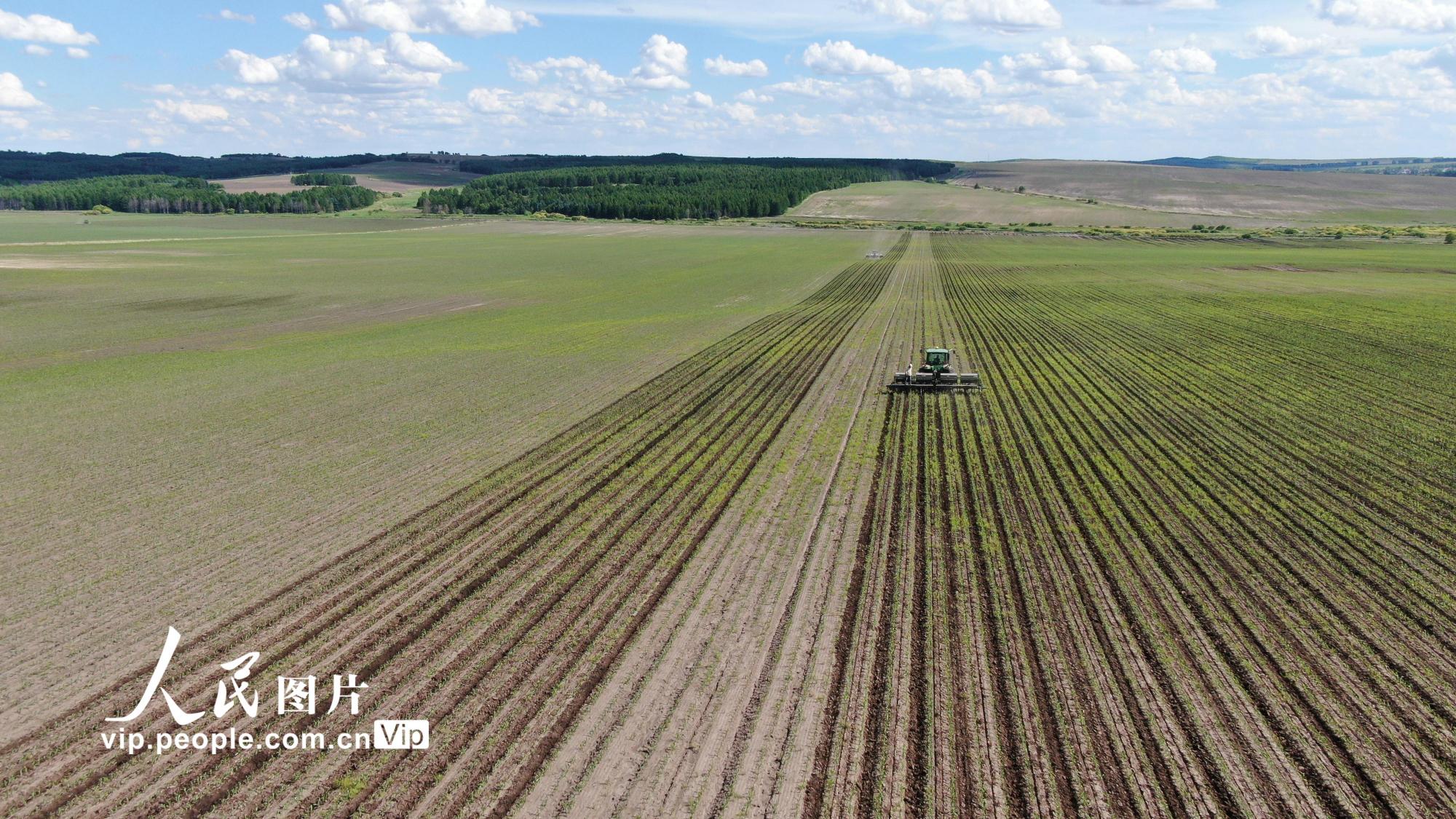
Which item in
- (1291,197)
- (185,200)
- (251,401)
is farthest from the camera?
(185,200)

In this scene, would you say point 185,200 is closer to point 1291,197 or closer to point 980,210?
point 980,210

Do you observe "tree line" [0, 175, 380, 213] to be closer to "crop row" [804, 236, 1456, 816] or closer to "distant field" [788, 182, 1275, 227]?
"distant field" [788, 182, 1275, 227]

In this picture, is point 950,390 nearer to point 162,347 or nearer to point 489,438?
point 489,438

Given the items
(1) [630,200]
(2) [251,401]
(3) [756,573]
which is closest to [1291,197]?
(1) [630,200]

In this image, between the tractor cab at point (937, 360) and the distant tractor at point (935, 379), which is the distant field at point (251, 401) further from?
the tractor cab at point (937, 360)

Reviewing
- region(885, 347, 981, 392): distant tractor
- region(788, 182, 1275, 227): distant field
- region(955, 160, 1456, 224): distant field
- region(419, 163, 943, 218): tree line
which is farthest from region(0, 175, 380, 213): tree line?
region(885, 347, 981, 392): distant tractor

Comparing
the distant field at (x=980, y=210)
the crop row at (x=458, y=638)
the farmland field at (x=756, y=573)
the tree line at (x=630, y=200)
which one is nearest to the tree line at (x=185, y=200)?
the tree line at (x=630, y=200)

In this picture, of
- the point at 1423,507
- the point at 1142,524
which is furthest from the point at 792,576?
the point at 1423,507

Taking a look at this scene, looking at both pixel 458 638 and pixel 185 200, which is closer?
pixel 458 638
